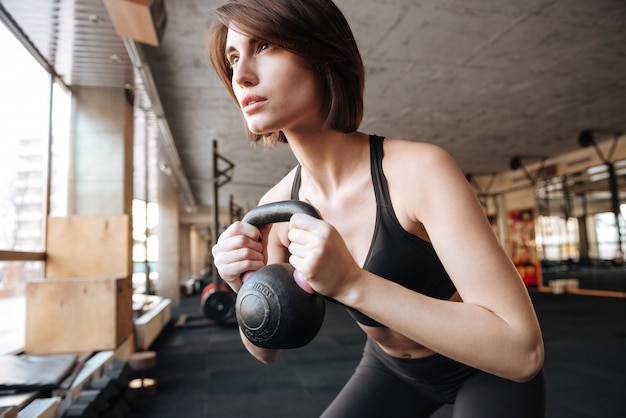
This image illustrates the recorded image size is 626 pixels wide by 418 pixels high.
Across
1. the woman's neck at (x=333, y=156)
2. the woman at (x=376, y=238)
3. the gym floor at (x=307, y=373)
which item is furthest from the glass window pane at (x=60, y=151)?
the woman's neck at (x=333, y=156)

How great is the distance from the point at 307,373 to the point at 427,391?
3014mm

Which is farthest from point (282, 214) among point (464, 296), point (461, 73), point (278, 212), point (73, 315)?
point (461, 73)

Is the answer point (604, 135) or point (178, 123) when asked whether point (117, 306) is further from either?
point (604, 135)

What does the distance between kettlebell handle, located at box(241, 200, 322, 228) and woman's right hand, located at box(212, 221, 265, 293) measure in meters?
0.02

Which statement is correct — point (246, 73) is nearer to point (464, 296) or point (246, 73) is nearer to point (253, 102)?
point (253, 102)

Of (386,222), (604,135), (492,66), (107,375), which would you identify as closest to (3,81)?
(107,375)

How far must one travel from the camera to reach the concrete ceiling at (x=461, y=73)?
4051 millimetres

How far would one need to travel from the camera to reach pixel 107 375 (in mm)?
3232

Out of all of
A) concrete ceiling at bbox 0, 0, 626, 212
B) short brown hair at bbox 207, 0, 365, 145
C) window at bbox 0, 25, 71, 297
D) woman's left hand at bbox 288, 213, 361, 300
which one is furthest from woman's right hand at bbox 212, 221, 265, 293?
window at bbox 0, 25, 71, 297

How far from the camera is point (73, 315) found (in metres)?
3.52

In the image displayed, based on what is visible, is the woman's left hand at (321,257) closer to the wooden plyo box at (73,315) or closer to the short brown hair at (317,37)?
the short brown hair at (317,37)

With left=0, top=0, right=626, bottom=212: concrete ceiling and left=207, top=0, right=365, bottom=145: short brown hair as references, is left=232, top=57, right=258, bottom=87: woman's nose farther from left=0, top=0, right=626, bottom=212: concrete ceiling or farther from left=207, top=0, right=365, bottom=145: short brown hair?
left=0, top=0, right=626, bottom=212: concrete ceiling

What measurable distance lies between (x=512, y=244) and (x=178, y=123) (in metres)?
9.74

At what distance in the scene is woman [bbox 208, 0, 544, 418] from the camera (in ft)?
2.17
